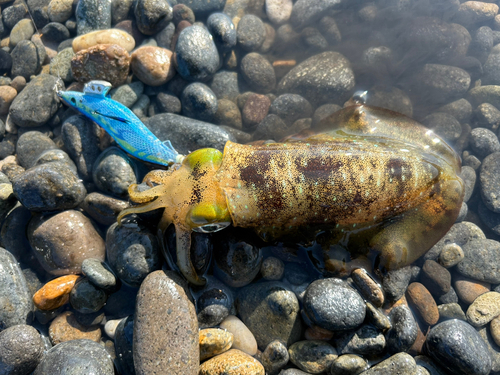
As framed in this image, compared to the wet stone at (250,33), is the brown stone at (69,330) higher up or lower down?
lower down

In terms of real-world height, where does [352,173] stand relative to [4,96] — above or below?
below

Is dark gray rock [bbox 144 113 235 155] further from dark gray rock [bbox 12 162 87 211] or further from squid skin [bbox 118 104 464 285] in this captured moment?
dark gray rock [bbox 12 162 87 211]

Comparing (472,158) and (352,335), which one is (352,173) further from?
(472,158)

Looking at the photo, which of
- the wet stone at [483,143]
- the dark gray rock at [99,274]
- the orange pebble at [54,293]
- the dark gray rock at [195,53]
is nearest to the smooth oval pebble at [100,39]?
the dark gray rock at [195,53]

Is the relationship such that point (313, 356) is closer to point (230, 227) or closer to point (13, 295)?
point (230, 227)

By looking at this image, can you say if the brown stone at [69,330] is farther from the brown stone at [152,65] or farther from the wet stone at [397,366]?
the brown stone at [152,65]

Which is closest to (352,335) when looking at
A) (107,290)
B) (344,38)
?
(107,290)

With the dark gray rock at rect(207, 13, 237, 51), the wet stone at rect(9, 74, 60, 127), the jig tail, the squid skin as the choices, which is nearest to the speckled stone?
the squid skin
